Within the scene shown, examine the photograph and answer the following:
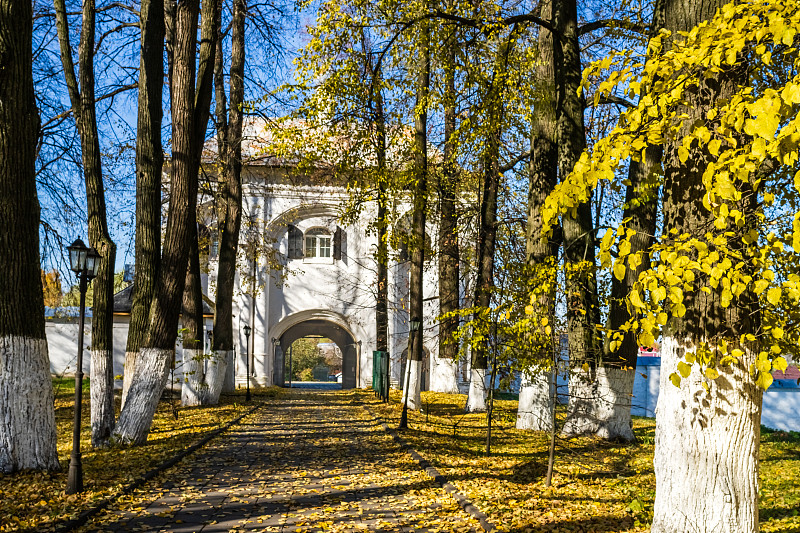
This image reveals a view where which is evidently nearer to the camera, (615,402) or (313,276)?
(615,402)

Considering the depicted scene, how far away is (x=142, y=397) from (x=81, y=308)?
122 inches

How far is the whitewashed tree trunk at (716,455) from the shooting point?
13.0 ft

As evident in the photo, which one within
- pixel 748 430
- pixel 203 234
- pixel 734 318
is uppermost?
pixel 203 234

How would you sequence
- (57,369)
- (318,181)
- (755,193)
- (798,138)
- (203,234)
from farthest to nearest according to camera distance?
(57,369)
(203,234)
(318,181)
(755,193)
(798,138)

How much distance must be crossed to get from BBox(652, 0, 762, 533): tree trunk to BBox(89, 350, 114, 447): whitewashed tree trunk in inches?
322

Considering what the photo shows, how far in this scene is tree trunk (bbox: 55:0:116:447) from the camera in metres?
10.0

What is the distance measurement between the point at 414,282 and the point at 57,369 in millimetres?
18675

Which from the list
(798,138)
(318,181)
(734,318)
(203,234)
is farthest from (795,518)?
(203,234)

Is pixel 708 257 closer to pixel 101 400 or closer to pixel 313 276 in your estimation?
pixel 101 400

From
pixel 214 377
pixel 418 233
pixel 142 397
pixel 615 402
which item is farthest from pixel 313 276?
pixel 615 402

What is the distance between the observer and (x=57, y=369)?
27.8 meters

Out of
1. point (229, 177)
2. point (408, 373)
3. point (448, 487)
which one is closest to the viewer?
point (448, 487)

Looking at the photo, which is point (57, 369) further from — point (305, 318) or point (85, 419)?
point (85, 419)

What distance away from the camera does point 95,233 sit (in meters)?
10.3
